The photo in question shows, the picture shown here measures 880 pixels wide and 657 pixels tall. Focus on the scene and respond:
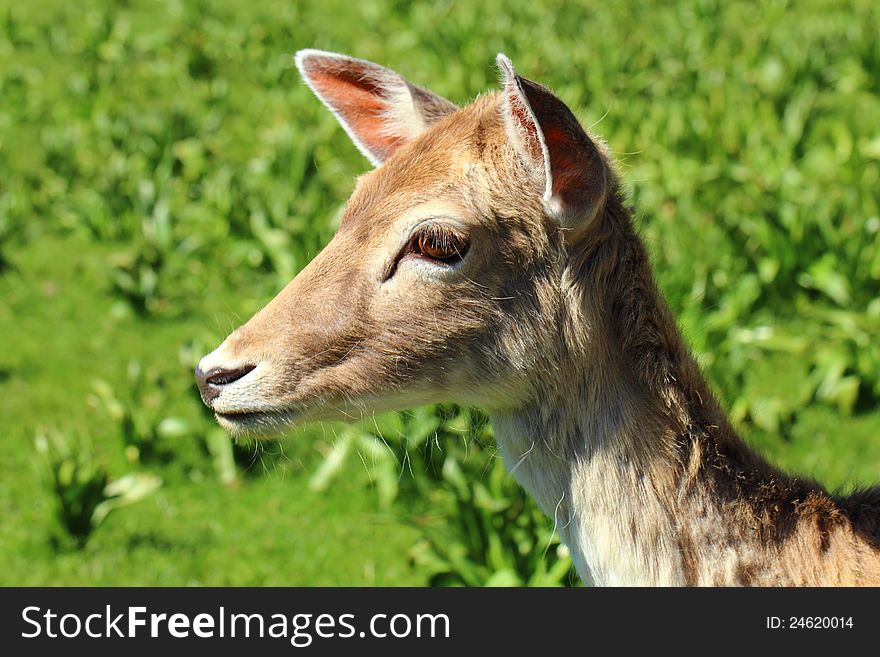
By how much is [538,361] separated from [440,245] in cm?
39

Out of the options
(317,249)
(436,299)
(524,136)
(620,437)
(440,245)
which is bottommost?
(317,249)

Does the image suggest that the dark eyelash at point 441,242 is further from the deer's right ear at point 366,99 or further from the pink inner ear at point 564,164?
the deer's right ear at point 366,99

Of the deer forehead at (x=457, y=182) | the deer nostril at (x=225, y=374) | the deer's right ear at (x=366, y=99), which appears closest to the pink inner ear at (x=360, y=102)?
the deer's right ear at (x=366, y=99)

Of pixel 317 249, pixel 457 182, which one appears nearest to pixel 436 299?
pixel 457 182

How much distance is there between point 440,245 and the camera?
2.93 m

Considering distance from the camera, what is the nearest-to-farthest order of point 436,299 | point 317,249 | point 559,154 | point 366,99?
point 559,154 < point 436,299 < point 366,99 < point 317,249

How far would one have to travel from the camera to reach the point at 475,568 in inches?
187

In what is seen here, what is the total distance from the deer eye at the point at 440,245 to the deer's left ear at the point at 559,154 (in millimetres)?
237

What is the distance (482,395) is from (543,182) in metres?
0.56

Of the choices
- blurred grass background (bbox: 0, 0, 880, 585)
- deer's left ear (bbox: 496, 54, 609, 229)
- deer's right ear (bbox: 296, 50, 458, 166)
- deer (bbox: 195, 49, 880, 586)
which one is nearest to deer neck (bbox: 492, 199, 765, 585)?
deer (bbox: 195, 49, 880, 586)

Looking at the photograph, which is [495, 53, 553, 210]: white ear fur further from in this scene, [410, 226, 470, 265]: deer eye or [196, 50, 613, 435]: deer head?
[410, 226, 470, 265]: deer eye

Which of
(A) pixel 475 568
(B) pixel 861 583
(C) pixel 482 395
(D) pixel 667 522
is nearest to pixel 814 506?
(B) pixel 861 583

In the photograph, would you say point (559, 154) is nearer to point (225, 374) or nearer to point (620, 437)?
point (620, 437)

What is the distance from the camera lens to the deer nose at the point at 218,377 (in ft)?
9.60
